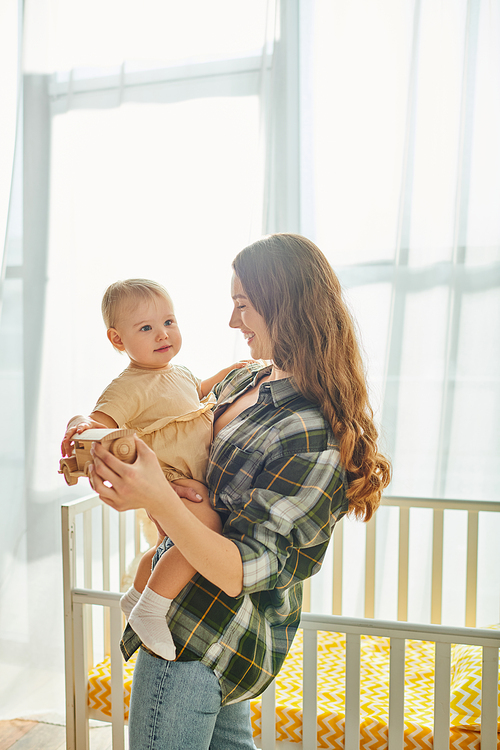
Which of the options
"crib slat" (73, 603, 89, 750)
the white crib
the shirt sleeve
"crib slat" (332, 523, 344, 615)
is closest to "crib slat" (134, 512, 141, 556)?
the white crib

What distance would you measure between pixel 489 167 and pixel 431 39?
1.43 feet

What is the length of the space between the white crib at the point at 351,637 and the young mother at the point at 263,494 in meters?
0.20

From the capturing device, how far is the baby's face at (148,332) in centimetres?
118

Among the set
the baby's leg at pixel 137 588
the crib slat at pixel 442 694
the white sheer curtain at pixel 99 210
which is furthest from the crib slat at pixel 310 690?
the white sheer curtain at pixel 99 210

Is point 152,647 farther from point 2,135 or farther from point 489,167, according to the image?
point 2,135

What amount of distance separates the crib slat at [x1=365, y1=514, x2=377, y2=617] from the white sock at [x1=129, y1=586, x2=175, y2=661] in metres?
0.97

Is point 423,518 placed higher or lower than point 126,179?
lower

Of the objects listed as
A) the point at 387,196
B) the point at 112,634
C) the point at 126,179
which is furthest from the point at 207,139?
the point at 112,634

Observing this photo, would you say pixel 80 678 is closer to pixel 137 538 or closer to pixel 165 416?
pixel 137 538

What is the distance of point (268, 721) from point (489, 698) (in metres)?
0.47

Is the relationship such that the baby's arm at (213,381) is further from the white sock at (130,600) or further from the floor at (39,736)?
the floor at (39,736)

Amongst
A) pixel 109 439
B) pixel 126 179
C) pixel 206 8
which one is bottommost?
pixel 109 439

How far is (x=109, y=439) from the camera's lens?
0.86 meters

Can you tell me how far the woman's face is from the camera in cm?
110
